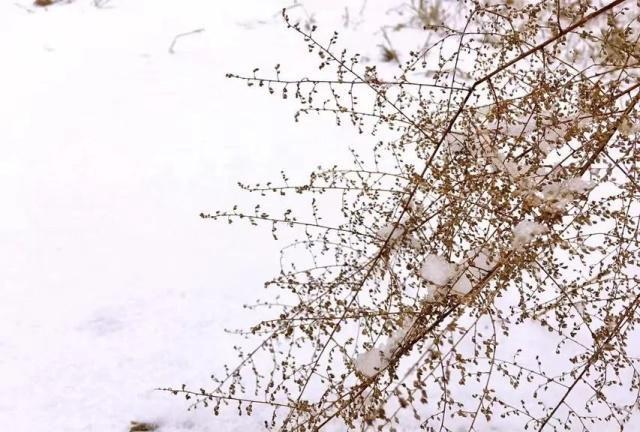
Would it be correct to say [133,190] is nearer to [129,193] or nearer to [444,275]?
[129,193]

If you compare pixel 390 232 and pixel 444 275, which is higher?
pixel 390 232

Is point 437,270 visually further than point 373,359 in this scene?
No

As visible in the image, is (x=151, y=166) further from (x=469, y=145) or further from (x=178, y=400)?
(x=469, y=145)

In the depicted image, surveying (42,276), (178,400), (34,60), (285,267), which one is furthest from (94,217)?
(34,60)

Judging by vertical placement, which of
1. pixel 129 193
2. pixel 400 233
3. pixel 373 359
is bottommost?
pixel 373 359

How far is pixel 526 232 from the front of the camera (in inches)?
43.0

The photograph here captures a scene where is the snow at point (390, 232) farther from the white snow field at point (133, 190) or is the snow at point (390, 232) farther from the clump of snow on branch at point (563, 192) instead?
the white snow field at point (133, 190)

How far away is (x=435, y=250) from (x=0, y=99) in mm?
2452

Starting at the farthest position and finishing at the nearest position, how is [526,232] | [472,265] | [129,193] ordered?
1. [129,193]
2. [472,265]
3. [526,232]

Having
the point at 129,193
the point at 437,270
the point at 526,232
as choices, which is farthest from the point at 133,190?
the point at 526,232

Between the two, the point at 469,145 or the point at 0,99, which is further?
the point at 0,99

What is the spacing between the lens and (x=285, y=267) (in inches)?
95.6

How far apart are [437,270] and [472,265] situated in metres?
0.07

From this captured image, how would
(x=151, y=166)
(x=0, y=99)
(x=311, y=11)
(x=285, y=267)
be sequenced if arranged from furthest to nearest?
(x=311, y=11) < (x=0, y=99) < (x=151, y=166) < (x=285, y=267)
